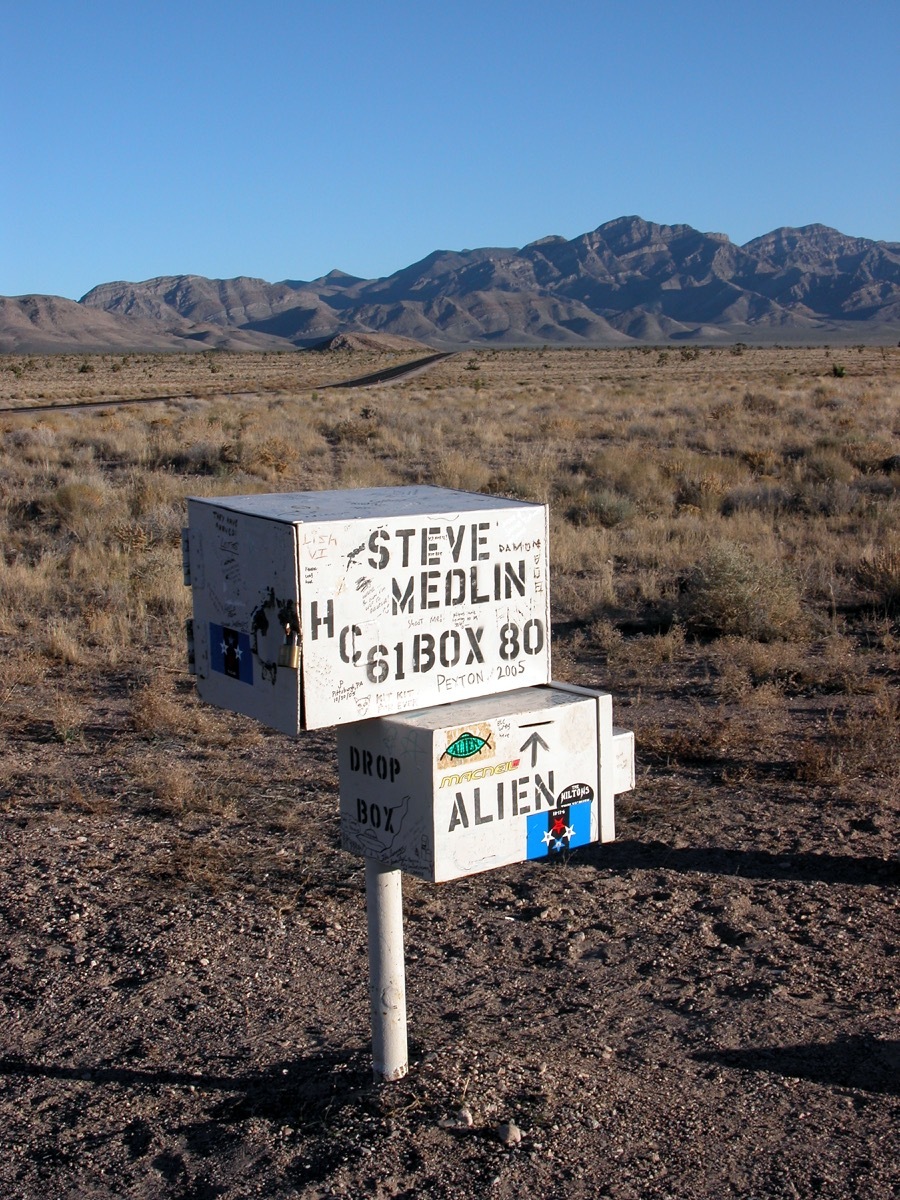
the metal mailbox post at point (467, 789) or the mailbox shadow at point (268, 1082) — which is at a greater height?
the metal mailbox post at point (467, 789)

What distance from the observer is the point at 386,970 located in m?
3.29

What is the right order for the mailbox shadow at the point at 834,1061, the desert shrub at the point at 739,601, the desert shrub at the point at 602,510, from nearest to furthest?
the mailbox shadow at the point at 834,1061
the desert shrub at the point at 739,601
the desert shrub at the point at 602,510

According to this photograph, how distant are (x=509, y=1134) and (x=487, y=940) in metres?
1.36

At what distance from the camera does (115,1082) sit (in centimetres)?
362

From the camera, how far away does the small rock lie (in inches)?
126

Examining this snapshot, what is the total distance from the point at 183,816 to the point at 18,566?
24.0ft

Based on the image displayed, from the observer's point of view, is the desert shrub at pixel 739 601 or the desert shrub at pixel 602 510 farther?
the desert shrub at pixel 602 510

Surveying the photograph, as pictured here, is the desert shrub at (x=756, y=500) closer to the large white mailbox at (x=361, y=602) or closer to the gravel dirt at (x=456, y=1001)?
the gravel dirt at (x=456, y=1001)

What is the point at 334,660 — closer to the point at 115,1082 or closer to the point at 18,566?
the point at 115,1082

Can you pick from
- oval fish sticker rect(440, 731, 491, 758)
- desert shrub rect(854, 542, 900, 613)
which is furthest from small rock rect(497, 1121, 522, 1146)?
desert shrub rect(854, 542, 900, 613)

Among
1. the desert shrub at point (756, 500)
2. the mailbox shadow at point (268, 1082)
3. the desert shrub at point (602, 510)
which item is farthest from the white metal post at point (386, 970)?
the desert shrub at point (756, 500)

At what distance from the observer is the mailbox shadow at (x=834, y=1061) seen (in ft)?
11.8

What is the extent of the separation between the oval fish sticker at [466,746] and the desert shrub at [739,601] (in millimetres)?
6904

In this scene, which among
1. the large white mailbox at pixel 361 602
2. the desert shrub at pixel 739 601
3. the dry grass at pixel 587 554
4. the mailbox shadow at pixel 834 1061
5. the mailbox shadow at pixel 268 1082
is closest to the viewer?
the large white mailbox at pixel 361 602
